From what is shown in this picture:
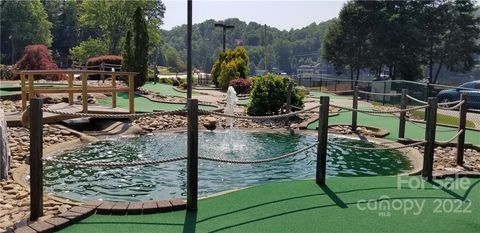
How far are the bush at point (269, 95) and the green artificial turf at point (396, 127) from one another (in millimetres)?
1266

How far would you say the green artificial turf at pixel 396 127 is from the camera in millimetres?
9947

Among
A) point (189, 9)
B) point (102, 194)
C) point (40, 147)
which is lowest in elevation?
point (102, 194)

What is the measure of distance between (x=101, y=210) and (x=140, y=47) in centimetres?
1608

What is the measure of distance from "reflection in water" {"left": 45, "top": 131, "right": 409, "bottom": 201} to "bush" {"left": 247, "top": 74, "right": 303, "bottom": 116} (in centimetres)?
272

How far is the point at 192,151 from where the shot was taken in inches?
173

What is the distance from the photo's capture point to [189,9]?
13984mm

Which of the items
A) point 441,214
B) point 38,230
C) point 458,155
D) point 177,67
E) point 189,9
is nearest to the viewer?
point 38,230

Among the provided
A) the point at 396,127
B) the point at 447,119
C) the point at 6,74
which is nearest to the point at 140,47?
the point at 6,74

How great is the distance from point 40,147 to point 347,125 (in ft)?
28.9

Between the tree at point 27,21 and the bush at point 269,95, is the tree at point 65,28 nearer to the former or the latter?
the tree at point 27,21

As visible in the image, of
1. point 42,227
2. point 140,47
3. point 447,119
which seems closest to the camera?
point 42,227

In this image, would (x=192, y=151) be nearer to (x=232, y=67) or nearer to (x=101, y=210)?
(x=101, y=210)

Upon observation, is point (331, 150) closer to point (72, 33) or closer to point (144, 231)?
point (144, 231)

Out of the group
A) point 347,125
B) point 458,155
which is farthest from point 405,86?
point 458,155
